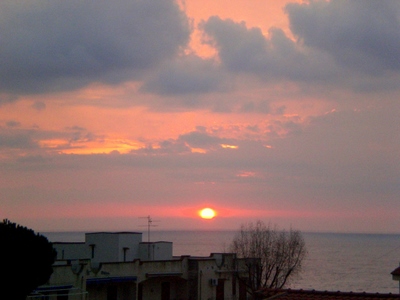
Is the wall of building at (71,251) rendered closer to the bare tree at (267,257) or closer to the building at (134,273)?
the building at (134,273)

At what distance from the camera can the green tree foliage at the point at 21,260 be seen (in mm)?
29344

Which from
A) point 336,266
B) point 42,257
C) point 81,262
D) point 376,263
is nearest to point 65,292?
point 81,262

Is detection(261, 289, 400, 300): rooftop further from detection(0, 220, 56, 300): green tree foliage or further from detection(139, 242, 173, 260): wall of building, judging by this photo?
detection(139, 242, 173, 260): wall of building

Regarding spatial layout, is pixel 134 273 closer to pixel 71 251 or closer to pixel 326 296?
pixel 71 251

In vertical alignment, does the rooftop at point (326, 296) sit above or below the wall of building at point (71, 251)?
below

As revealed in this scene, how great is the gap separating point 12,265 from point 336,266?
4655 inches

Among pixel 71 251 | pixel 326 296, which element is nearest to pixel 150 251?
pixel 71 251

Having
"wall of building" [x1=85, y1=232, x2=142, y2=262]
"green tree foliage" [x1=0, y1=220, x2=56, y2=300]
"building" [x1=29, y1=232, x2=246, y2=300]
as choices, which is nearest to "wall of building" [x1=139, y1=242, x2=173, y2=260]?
"building" [x1=29, y1=232, x2=246, y2=300]

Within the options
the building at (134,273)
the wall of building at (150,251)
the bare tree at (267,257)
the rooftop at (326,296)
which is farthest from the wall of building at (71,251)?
the rooftop at (326,296)

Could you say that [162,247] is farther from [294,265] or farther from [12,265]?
[12,265]

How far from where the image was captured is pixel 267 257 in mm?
53000

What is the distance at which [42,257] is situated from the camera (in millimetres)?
30891

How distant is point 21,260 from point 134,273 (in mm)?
13730

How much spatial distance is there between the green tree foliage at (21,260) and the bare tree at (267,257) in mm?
23343
